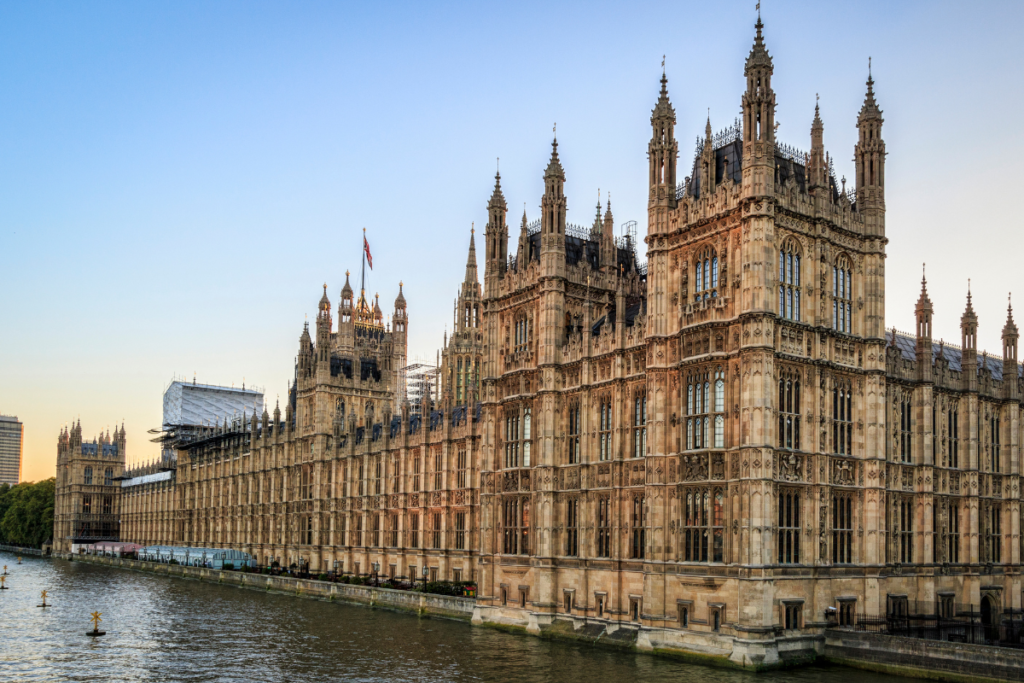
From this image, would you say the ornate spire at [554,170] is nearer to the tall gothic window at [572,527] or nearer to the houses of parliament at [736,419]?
the houses of parliament at [736,419]

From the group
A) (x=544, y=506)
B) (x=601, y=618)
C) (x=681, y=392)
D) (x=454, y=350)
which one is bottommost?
(x=601, y=618)

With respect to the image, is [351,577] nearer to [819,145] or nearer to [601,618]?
[601,618]

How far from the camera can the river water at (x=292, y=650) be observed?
4622cm

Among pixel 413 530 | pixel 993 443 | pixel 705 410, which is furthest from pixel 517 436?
pixel 993 443

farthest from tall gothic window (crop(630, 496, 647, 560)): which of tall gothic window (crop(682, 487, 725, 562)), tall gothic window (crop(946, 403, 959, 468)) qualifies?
tall gothic window (crop(946, 403, 959, 468))

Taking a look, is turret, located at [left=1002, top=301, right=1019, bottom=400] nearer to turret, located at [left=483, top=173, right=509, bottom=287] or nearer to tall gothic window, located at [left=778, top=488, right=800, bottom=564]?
tall gothic window, located at [left=778, top=488, right=800, bottom=564]

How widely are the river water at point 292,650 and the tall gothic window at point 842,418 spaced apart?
37.2 feet

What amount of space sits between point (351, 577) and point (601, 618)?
135ft

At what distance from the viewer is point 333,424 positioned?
361 ft

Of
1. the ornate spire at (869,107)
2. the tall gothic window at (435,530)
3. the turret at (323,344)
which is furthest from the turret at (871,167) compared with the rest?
the turret at (323,344)

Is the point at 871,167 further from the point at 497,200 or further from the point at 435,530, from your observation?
the point at 435,530

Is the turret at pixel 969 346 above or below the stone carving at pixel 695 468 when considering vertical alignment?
above

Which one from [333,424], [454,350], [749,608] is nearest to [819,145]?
[749,608]

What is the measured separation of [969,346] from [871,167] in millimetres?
14371
